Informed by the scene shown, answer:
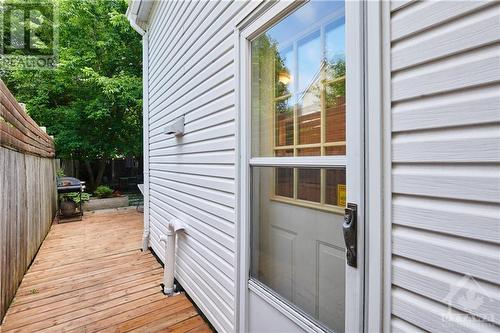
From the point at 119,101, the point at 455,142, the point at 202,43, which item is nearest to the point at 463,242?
the point at 455,142

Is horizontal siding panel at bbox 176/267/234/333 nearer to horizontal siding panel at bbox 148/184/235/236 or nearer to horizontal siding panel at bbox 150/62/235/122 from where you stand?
horizontal siding panel at bbox 148/184/235/236

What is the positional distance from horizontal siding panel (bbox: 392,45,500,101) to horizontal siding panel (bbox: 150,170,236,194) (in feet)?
3.86

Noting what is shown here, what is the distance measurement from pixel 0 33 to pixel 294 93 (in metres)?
10.5

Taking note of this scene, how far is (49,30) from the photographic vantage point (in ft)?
27.2

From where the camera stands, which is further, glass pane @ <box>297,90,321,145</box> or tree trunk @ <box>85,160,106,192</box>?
tree trunk @ <box>85,160,106,192</box>

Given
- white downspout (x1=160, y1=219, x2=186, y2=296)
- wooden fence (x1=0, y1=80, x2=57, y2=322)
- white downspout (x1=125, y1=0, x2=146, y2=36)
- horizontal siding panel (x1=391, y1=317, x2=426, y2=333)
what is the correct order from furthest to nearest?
white downspout (x1=125, y1=0, x2=146, y2=36) → white downspout (x1=160, y1=219, x2=186, y2=296) → wooden fence (x1=0, y1=80, x2=57, y2=322) → horizontal siding panel (x1=391, y1=317, x2=426, y2=333)

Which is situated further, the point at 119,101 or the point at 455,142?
the point at 119,101

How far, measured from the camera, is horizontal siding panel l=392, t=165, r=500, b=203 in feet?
2.35

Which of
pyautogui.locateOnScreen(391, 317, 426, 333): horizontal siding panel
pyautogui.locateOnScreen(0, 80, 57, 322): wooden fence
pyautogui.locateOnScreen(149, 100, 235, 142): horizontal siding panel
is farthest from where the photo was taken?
pyautogui.locateOnScreen(0, 80, 57, 322): wooden fence

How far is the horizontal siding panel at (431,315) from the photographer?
0.75m

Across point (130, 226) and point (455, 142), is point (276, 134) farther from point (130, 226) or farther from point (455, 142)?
point (130, 226)

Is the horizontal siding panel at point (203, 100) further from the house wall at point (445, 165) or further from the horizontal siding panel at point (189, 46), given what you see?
the house wall at point (445, 165)

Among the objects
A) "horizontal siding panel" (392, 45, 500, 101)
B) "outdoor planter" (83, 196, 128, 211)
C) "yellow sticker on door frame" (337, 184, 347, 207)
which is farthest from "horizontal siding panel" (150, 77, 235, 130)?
"outdoor planter" (83, 196, 128, 211)

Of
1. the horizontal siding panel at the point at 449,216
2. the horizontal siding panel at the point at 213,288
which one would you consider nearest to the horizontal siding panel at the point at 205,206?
the horizontal siding panel at the point at 213,288
